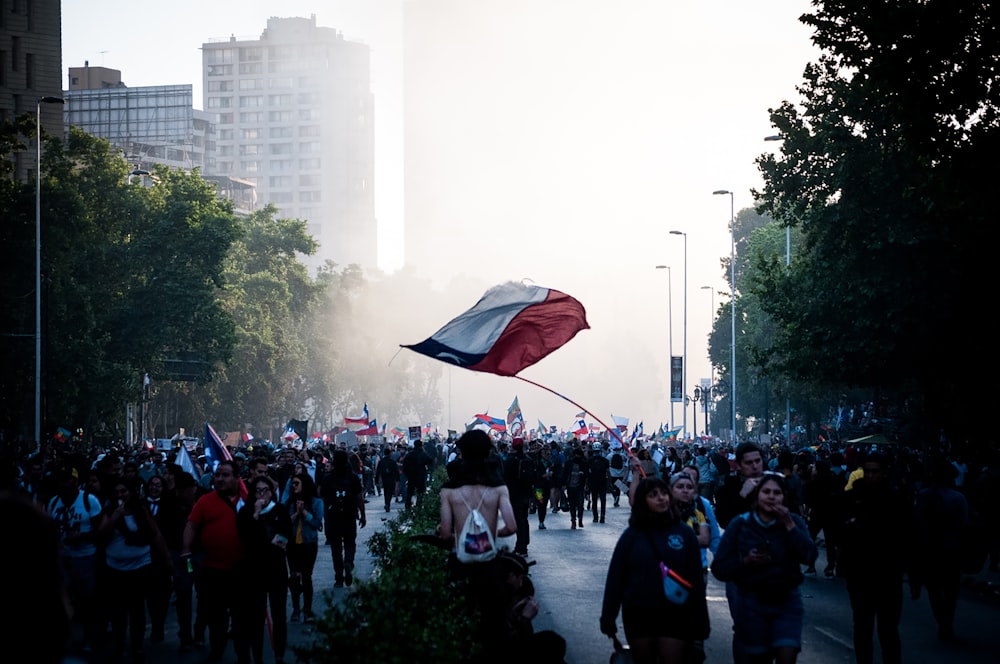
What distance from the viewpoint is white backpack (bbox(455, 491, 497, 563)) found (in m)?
9.11

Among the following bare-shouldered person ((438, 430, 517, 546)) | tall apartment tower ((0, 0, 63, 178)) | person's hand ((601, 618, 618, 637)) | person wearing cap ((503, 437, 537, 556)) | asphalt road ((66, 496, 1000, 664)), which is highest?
tall apartment tower ((0, 0, 63, 178))

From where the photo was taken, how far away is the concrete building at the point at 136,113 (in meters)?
153

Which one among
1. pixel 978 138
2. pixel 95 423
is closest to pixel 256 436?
pixel 95 423

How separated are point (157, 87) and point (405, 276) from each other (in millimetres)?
37693

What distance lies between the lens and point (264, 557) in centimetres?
1144

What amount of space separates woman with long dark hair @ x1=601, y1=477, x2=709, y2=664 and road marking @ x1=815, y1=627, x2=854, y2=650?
542 cm

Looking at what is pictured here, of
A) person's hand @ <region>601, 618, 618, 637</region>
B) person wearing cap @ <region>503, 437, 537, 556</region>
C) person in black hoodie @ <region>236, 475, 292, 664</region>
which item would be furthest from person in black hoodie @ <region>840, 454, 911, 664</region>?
person wearing cap @ <region>503, 437, 537, 556</region>

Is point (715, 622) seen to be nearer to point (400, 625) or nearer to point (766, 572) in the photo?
point (766, 572)

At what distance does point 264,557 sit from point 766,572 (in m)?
4.81

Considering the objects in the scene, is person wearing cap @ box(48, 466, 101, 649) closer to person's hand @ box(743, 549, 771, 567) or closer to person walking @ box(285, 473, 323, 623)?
person walking @ box(285, 473, 323, 623)

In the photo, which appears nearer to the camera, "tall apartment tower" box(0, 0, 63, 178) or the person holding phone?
the person holding phone

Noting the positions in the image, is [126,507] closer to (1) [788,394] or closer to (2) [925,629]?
(2) [925,629]

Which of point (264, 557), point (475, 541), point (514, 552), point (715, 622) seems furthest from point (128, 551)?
point (715, 622)

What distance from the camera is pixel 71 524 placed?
1284cm
